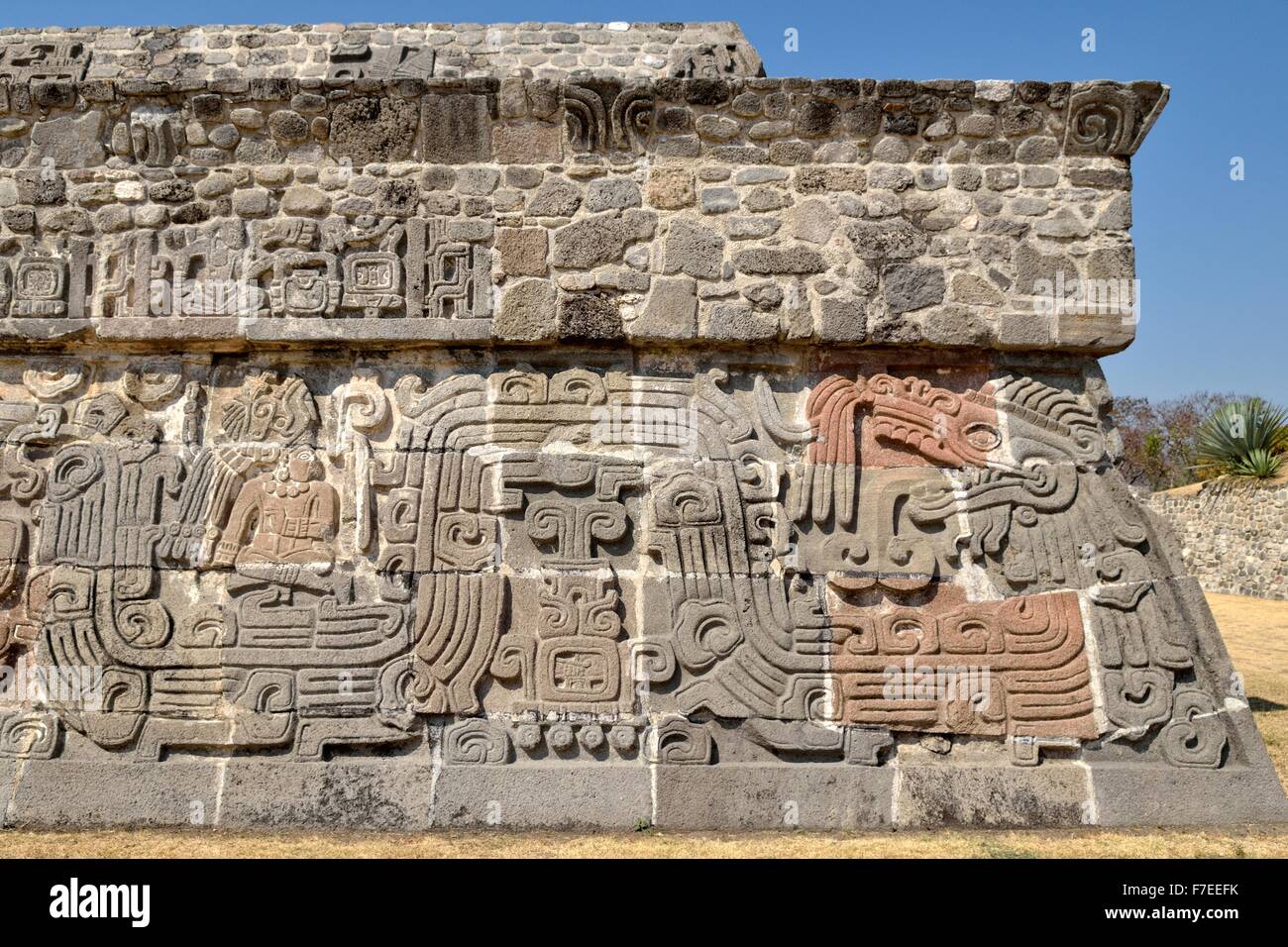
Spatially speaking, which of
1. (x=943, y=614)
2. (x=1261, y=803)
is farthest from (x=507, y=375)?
(x=1261, y=803)

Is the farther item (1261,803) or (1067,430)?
(1067,430)

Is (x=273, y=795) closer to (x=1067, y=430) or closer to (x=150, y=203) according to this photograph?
(x=150, y=203)

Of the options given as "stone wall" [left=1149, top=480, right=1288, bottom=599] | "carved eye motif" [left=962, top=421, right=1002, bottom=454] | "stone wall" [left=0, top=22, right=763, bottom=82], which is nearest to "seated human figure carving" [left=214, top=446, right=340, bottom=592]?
"carved eye motif" [left=962, top=421, right=1002, bottom=454]

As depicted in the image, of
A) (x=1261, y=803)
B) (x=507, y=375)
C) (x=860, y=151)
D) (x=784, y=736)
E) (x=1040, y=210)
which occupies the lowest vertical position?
(x=1261, y=803)

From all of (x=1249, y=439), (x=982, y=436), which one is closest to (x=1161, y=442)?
(x=1249, y=439)

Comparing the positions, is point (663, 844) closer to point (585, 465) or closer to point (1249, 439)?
point (585, 465)

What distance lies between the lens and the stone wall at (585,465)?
4379 millimetres

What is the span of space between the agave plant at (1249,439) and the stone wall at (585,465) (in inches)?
586

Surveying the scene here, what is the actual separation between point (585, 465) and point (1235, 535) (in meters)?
16.2

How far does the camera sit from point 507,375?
4.68 meters

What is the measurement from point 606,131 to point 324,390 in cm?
193

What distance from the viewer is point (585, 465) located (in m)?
4.58

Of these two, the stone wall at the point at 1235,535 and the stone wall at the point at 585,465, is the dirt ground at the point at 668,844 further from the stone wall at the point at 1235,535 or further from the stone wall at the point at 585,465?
the stone wall at the point at 1235,535

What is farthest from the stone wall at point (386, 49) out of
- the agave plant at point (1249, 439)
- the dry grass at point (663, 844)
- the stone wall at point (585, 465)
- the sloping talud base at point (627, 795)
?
the agave plant at point (1249, 439)
